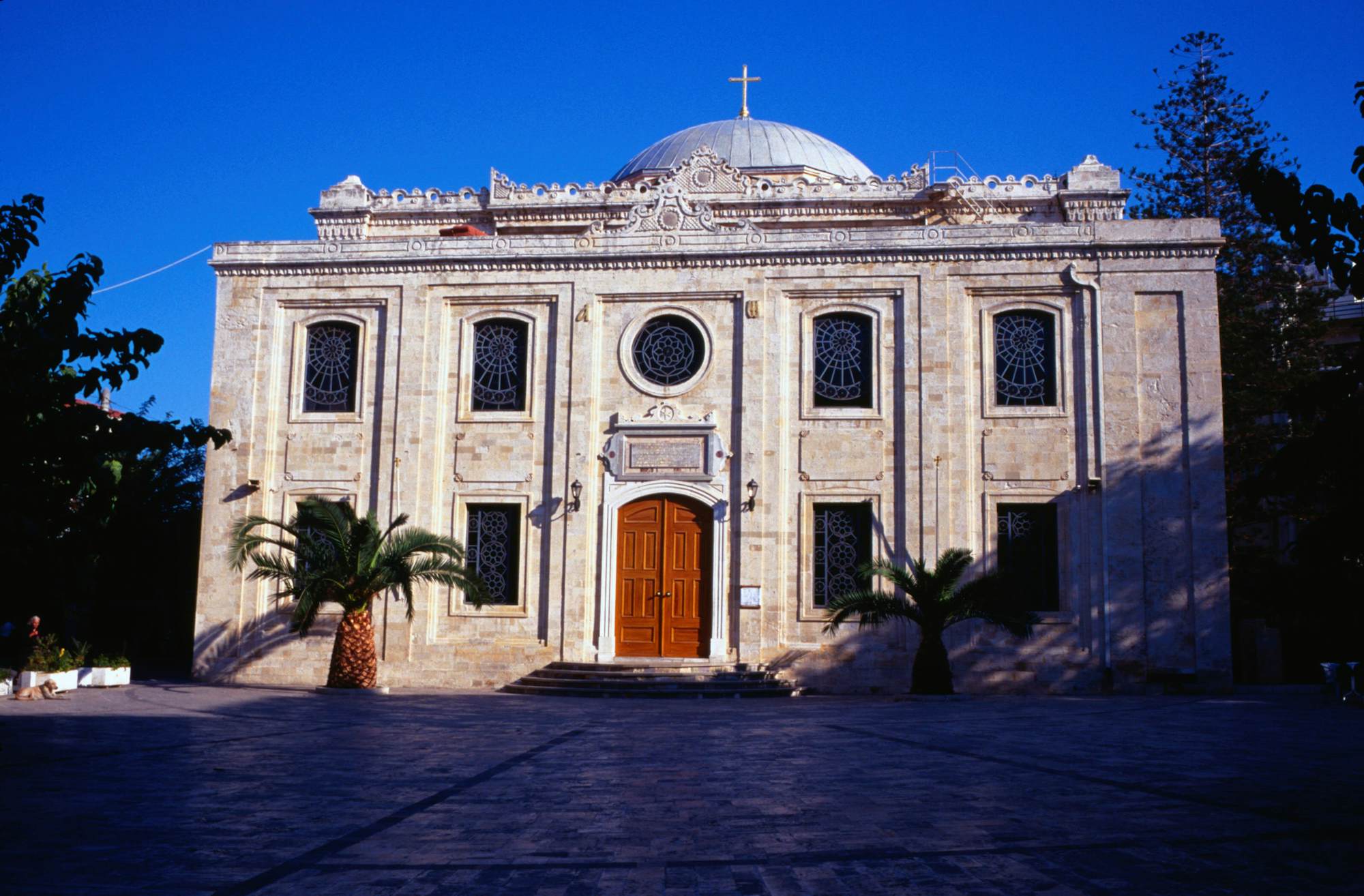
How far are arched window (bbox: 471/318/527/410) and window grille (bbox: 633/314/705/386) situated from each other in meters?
1.99

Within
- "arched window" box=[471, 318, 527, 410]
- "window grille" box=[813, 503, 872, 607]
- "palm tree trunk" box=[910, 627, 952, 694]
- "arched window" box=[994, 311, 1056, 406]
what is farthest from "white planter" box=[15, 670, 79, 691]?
"arched window" box=[994, 311, 1056, 406]

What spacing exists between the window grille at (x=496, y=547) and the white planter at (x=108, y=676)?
544 cm

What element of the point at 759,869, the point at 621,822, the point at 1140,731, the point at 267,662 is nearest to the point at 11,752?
the point at 621,822

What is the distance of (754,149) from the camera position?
89.1ft

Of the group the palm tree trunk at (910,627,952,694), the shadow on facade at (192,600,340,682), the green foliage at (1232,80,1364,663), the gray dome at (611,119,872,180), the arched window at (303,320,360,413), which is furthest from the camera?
the gray dome at (611,119,872,180)

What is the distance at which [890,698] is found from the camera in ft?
55.9

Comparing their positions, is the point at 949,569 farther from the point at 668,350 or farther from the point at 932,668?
the point at 668,350

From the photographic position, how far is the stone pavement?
4805 mm

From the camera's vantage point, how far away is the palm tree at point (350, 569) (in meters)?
17.4

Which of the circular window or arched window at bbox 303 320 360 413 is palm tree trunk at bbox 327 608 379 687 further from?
the circular window

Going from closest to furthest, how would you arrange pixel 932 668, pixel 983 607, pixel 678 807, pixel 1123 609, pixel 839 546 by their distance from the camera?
1. pixel 678 807
2. pixel 932 668
3. pixel 983 607
4. pixel 1123 609
5. pixel 839 546

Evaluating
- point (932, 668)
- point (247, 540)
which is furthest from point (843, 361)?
point (247, 540)

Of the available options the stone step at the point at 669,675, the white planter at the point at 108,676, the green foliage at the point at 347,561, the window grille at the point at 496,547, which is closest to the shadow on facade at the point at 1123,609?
the stone step at the point at 669,675

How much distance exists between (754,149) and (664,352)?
30.2 feet
